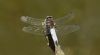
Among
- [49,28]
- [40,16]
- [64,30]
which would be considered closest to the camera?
[49,28]

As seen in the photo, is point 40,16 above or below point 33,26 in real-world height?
above

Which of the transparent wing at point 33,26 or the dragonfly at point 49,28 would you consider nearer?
the dragonfly at point 49,28

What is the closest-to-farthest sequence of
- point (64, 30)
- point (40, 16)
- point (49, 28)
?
1. point (49, 28)
2. point (64, 30)
3. point (40, 16)

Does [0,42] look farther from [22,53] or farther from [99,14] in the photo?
[99,14]

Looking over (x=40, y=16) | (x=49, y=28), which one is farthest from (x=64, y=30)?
(x=40, y=16)

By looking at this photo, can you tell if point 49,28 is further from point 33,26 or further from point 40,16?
point 40,16

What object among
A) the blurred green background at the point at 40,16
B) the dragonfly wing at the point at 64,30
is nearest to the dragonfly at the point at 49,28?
the dragonfly wing at the point at 64,30

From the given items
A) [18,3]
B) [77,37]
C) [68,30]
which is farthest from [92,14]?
[68,30]

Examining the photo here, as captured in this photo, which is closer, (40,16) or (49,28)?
(49,28)

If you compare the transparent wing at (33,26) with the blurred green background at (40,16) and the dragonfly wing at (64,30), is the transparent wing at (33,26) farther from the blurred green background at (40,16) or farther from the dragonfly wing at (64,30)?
the blurred green background at (40,16)
